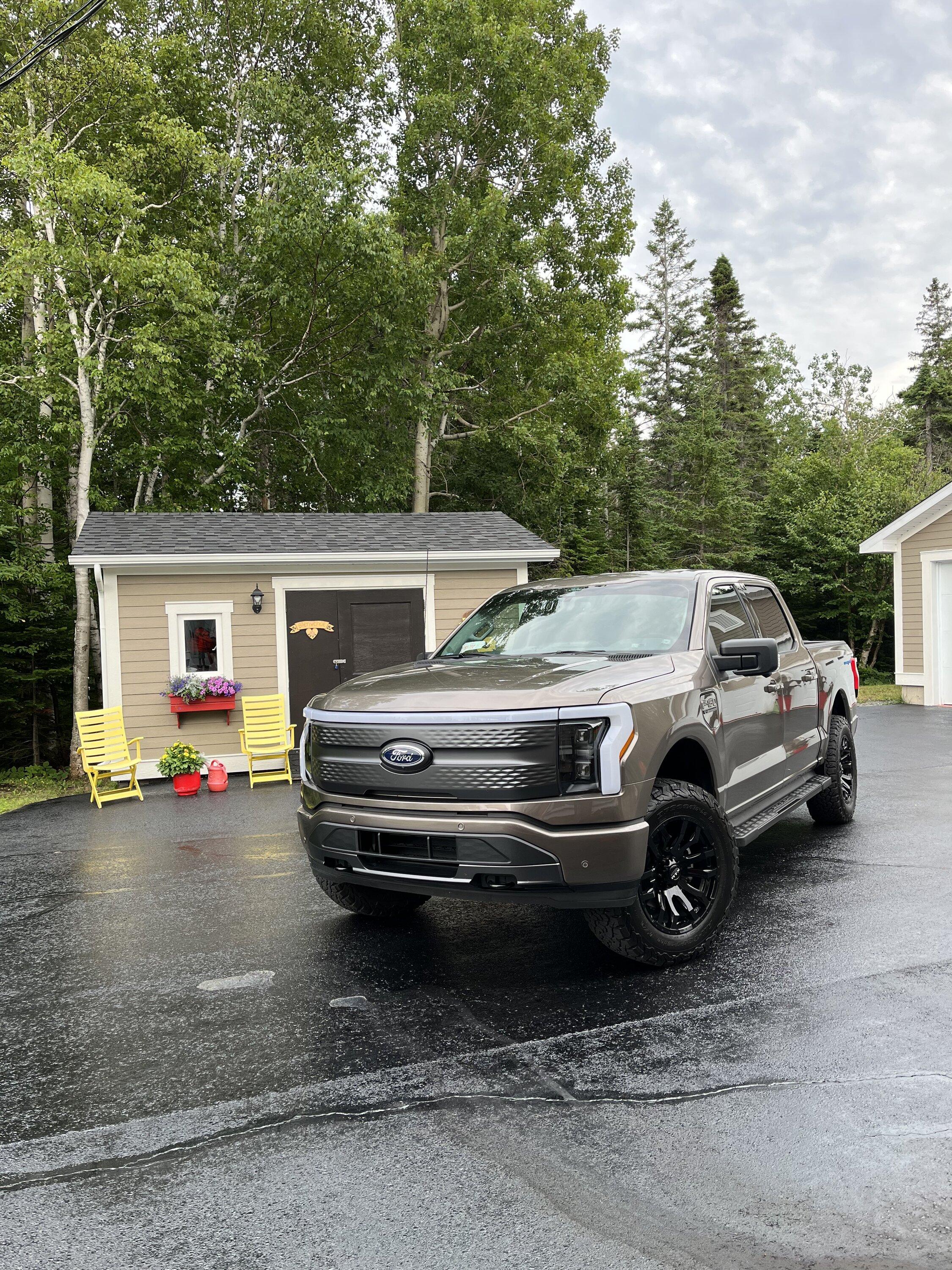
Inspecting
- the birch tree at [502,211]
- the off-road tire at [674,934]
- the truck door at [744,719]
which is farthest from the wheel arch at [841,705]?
the birch tree at [502,211]

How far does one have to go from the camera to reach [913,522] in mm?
16891

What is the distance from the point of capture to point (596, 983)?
4047mm

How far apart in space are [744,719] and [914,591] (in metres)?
13.9

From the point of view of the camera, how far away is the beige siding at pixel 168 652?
11.8 metres

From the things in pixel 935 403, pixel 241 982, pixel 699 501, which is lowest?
pixel 241 982

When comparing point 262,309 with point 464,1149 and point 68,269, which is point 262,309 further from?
point 464,1149

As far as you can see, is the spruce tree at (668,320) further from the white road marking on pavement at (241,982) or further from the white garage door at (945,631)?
the white road marking on pavement at (241,982)

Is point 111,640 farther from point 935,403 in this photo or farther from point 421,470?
point 935,403

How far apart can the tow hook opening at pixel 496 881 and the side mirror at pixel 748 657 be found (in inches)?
68.5

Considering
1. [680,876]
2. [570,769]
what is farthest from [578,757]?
[680,876]

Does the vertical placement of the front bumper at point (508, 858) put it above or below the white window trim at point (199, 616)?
below

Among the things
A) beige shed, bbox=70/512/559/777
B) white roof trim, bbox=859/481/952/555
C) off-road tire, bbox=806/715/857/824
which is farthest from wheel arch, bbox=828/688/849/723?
white roof trim, bbox=859/481/952/555

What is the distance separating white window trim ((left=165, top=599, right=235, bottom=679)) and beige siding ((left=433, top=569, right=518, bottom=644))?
2918mm

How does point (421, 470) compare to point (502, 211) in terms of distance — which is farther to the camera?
point (421, 470)
